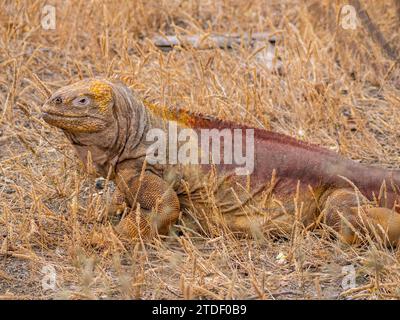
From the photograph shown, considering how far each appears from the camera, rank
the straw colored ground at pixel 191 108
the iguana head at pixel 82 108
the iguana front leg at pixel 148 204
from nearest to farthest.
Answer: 1. the straw colored ground at pixel 191 108
2. the iguana head at pixel 82 108
3. the iguana front leg at pixel 148 204

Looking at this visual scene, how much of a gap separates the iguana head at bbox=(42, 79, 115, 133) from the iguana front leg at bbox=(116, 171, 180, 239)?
1.42ft

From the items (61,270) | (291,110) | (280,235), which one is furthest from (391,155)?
(61,270)

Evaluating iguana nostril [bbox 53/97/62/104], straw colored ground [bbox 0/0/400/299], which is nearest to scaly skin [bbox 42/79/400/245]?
iguana nostril [bbox 53/97/62/104]

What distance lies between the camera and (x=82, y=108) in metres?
5.69

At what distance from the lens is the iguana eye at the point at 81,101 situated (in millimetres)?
5676

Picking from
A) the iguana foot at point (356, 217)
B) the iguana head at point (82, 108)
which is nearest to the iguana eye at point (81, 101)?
the iguana head at point (82, 108)

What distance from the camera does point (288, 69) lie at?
8.18 m

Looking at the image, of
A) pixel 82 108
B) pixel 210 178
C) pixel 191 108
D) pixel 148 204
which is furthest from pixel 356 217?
pixel 191 108

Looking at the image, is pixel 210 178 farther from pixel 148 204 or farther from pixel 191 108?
pixel 191 108

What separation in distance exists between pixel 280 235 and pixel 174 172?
2.80ft

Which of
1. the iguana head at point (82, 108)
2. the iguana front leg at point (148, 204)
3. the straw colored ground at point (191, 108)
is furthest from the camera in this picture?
the iguana front leg at point (148, 204)

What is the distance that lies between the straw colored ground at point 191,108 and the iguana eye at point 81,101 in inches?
19.7

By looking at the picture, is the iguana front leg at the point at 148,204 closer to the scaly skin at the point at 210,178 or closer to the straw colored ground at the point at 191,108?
the scaly skin at the point at 210,178

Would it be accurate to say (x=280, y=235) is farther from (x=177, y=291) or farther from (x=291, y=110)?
(x=291, y=110)
